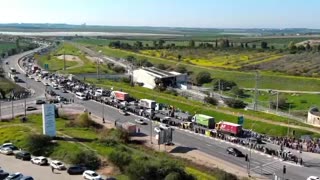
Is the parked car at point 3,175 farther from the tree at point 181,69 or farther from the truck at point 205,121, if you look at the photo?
the tree at point 181,69

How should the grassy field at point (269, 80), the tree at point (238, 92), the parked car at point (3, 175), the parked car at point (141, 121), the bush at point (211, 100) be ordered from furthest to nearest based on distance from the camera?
the grassy field at point (269, 80)
the tree at point (238, 92)
the bush at point (211, 100)
the parked car at point (141, 121)
the parked car at point (3, 175)

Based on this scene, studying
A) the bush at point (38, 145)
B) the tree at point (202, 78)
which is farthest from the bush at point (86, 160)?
the tree at point (202, 78)

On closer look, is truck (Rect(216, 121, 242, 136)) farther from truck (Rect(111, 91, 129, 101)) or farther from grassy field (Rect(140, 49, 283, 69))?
grassy field (Rect(140, 49, 283, 69))

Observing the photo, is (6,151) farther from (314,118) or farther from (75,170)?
(314,118)

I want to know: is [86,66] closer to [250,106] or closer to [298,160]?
[250,106]

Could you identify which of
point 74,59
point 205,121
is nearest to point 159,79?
point 205,121

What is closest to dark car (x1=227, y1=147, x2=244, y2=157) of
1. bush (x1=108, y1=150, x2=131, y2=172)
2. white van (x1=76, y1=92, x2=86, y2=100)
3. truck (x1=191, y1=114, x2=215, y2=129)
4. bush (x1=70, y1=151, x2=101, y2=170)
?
truck (x1=191, y1=114, x2=215, y2=129)

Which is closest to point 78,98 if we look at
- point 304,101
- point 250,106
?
point 250,106

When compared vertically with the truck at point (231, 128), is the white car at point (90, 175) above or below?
below
